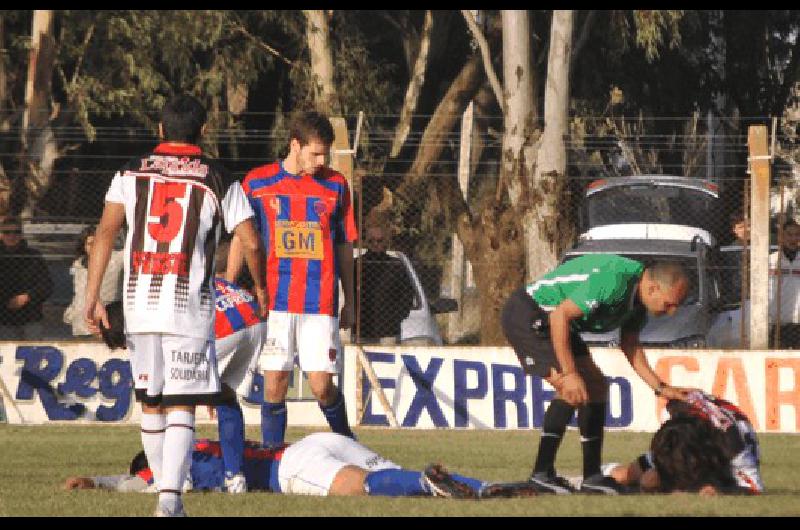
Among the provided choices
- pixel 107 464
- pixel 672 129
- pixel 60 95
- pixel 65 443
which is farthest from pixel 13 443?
pixel 672 129

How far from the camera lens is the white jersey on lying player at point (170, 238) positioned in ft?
29.8

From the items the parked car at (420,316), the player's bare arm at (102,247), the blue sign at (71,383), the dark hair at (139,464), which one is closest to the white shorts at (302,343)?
the dark hair at (139,464)

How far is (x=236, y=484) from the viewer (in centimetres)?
1045

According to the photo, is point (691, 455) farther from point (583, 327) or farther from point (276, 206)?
point (276, 206)

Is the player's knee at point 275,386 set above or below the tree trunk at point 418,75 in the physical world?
below

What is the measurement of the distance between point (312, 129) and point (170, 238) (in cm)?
272

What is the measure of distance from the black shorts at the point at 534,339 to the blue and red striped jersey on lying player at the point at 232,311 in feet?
4.78

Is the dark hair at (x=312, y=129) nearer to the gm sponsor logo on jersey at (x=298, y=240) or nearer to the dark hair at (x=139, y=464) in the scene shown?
the gm sponsor logo on jersey at (x=298, y=240)

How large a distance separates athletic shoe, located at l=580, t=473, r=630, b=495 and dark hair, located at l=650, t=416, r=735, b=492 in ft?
0.82

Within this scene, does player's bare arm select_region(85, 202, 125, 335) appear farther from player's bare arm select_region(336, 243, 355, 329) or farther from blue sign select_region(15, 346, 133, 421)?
blue sign select_region(15, 346, 133, 421)

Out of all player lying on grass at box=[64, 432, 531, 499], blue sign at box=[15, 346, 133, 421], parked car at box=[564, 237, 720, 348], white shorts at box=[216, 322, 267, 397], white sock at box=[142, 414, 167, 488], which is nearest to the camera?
white sock at box=[142, 414, 167, 488]

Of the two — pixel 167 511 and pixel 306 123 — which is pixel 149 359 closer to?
pixel 167 511

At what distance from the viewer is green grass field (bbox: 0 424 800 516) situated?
31.0 feet

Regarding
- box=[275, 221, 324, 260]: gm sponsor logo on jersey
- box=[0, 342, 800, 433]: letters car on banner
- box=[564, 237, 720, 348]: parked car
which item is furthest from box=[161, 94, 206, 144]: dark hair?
box=[564, 237, 720, 348]: parked car
